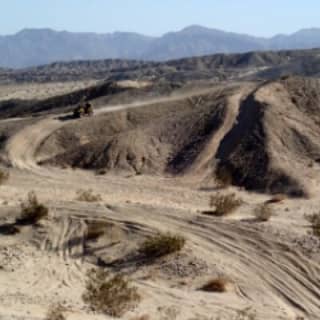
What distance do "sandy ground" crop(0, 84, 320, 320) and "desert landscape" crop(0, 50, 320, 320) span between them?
5cm

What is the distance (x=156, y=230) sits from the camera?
859 inches

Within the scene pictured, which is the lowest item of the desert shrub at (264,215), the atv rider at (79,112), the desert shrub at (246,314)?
the desert shrub at (246,314)

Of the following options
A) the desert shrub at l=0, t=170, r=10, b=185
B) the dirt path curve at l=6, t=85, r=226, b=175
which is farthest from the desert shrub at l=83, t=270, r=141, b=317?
the dirt path curve at l=6, t=85, r=226, b=175

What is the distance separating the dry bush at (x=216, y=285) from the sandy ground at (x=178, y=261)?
192mm

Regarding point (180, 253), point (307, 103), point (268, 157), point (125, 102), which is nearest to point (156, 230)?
point (180, 253)

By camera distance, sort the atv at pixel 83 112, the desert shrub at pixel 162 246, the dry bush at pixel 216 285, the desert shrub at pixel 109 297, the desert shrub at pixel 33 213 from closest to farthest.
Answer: the desert shrub at pixel 109 297 → the dry bush at pixel 216 285 → the desert shrub at pixel 162 246 → the desert shrub at pixel 33 213 → the atv at pixel 83 112

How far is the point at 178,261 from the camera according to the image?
1972 cm

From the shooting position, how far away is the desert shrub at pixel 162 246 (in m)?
20.1

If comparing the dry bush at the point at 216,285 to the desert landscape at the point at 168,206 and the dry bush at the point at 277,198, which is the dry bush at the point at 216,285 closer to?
the desert landscape at the point at 168,206

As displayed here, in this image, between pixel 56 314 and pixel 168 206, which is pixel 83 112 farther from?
pixel 56 314

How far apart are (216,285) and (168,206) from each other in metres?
8.47

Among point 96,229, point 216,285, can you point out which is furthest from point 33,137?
point 216,285

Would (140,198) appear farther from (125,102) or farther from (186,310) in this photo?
(125,102)

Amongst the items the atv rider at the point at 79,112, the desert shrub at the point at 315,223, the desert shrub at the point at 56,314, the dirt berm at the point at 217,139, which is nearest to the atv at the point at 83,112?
the atv rider at the point at 79,112
